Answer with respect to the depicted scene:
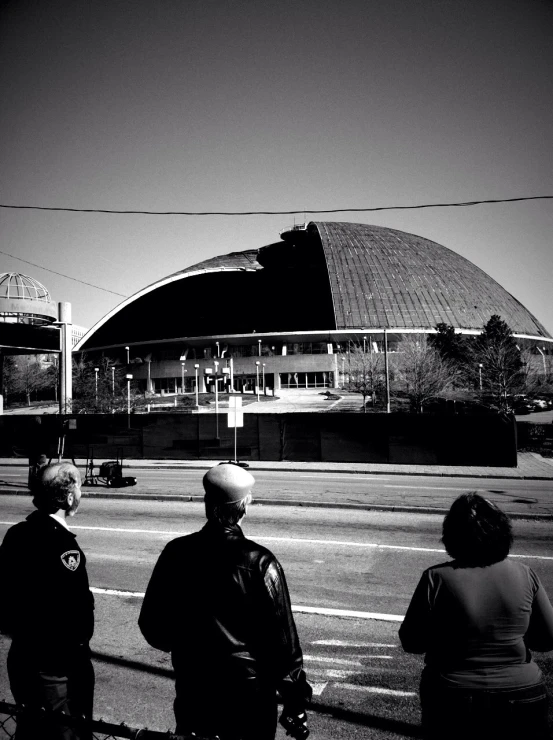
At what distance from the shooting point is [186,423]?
2800cm

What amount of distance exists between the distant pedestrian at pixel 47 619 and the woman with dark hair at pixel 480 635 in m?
1.89

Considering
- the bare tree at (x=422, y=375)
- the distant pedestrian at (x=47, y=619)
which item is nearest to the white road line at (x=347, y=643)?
the distant pedestrian at (x=47, y=619)

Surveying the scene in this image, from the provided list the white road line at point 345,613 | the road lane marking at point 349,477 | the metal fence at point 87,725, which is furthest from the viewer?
the road lane marking at point 349,477

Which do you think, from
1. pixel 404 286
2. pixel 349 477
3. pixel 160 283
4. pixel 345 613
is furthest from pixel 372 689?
pixel 160 283

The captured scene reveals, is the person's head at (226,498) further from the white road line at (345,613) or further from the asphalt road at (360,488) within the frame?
the asphalt road at (360,488)

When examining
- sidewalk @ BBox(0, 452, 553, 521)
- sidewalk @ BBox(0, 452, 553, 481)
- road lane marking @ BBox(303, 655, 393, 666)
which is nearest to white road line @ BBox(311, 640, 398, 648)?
road lane marking @ BBox(303, 655, 393, 666)

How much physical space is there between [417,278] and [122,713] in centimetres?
9531

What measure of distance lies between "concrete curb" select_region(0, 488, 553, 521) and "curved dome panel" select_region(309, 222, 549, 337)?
72.8 metres

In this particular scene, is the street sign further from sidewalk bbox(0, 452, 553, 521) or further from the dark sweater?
the dark sweater

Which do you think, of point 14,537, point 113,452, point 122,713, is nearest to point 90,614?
point 14,537

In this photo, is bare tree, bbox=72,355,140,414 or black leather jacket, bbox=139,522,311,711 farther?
bare tree, bbox=72,355,140,414

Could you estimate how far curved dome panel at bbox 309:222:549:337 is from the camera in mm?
87875

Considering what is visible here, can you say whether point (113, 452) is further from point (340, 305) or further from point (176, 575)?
point (340, 305)

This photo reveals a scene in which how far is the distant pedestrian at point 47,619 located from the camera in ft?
10.5
